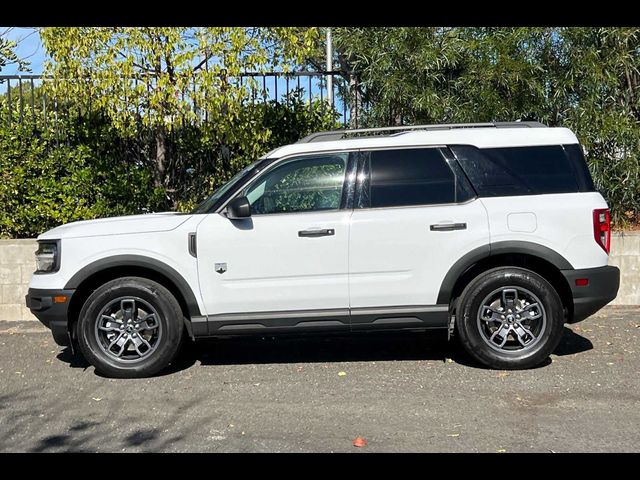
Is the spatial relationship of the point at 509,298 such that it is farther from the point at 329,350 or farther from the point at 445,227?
the point at 329,350

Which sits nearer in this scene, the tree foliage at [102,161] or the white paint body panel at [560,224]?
the white paint body panel at [560,224]

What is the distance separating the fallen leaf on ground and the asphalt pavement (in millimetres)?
33

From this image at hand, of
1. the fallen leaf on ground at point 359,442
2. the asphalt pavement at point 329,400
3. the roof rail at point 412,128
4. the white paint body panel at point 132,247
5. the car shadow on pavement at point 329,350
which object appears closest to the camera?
the fallen leaf on ground at point 359,442

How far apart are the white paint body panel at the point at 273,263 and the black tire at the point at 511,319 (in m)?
1.02


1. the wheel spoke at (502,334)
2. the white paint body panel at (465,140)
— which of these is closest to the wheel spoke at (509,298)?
the wheel spoke at (502,334)

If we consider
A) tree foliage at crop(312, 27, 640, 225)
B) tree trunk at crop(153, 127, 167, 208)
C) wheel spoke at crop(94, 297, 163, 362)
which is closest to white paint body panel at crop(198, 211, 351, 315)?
wheel spoke at crop(94, 297, 163, 362)

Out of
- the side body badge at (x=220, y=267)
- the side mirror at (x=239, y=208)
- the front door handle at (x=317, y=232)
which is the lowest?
the side body badge at (x=220, y=267)

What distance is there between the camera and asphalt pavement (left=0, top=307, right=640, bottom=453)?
15.3 ft

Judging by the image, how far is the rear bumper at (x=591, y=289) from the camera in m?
6.09

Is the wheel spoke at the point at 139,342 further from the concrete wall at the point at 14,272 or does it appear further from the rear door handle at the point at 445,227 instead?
the concrete wall at the point at 14,272

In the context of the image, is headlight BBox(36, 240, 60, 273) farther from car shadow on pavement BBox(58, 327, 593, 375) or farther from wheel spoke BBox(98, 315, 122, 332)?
car shadow on pavement BBox(58, 327, 593, 375)

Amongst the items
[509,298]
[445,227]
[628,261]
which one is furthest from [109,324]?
[628,261]
